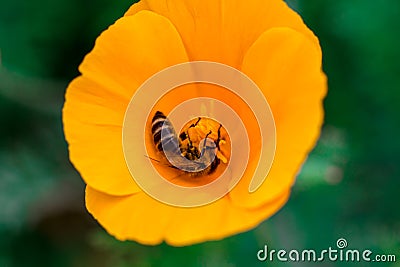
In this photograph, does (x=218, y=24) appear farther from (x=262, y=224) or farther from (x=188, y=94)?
(x=262, y=224)

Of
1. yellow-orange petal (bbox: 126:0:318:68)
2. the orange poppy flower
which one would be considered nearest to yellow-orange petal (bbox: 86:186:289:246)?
the orange poppy flower

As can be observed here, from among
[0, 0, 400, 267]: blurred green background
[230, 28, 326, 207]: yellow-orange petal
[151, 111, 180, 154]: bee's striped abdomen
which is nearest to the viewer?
[230, 28, 326, 207]: yellow-orange petal

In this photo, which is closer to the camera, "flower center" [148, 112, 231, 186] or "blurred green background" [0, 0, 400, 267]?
"flower center" [148, 112, 231, 186]

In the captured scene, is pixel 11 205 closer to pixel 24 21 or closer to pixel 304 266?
pixel 24 21

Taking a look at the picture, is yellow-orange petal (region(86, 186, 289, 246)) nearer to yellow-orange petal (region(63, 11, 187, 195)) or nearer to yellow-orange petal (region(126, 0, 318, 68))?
yellow-orange petal (region(63, 11, 187, 195))

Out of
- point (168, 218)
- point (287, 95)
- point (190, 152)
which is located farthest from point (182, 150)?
point (287, 95)

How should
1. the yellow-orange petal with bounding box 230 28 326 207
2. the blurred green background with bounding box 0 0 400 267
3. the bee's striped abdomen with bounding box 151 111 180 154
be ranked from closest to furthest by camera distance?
the yellow-orange petal with bounding box 230 28 326 207 → the bee's striped abdomen with bounding box 151 111 180 154 → the blurred green background with bounding box 0 0 400 267

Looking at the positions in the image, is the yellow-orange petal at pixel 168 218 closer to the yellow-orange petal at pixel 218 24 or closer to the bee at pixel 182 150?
the bee at pixel 182 150

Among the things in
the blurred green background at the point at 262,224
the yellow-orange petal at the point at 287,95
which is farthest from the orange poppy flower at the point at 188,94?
the blurred green background at the point at 262,224

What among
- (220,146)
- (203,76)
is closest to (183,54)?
(203,76)
